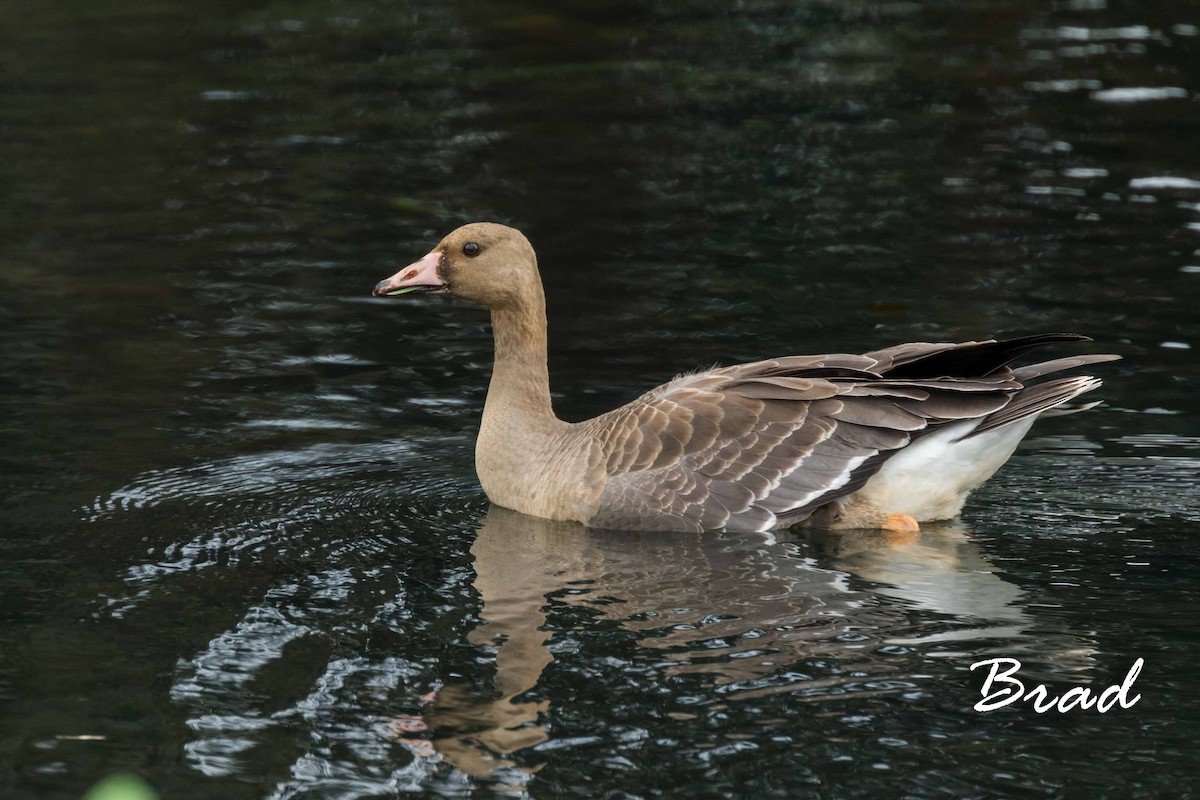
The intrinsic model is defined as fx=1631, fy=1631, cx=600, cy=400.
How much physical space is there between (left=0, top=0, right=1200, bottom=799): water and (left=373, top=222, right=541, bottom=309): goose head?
48.4 inches

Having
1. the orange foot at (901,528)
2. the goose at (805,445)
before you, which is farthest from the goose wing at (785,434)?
the orange foot at (901,528)

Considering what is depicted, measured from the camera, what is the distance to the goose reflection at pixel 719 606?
6.72 m

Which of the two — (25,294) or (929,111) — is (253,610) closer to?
(25,294)

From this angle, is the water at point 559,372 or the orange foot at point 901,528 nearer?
the water at point 559,372

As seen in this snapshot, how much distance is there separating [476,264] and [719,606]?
2.96 metres

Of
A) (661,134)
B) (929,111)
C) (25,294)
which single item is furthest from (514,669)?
(929,111)

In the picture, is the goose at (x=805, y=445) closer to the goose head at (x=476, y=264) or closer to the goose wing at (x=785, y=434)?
the goose wing at (x=785, y=434)

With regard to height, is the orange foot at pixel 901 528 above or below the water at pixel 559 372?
below

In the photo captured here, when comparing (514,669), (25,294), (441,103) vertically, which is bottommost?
(514,669)

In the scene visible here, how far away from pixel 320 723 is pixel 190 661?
97cm

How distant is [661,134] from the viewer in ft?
58.8
